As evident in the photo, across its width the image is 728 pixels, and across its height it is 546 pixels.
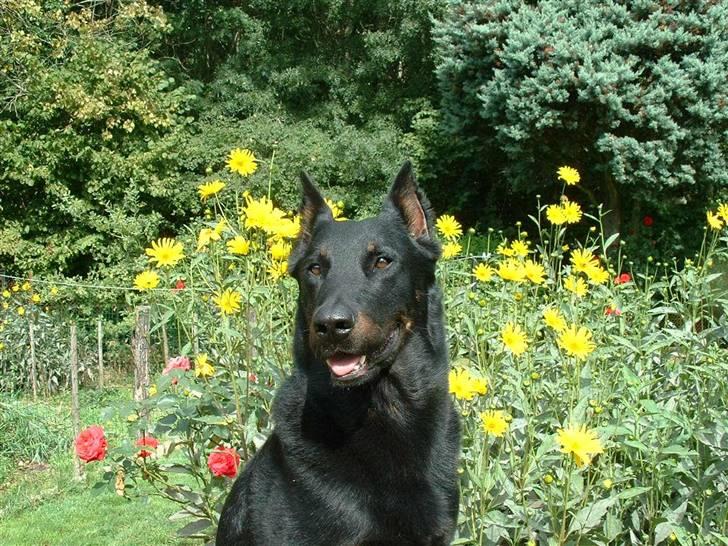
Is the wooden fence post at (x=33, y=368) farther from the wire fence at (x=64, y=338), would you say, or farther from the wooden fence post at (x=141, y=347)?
the wooden fence post at (x=141, y=347)

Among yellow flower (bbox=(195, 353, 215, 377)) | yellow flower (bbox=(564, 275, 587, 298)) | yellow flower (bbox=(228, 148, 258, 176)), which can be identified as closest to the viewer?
yellow flower (bbox=(195, 353, 215, 377))

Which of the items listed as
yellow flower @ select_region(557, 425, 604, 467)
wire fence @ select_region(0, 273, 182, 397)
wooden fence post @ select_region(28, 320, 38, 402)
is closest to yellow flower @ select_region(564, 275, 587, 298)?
yellow flower @ select_region(557, 425, 604, 467)

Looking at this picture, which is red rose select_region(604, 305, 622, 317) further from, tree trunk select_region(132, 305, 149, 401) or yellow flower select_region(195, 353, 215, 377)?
tree trunk select_region(132, 305, 149, 401)

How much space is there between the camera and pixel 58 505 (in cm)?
624

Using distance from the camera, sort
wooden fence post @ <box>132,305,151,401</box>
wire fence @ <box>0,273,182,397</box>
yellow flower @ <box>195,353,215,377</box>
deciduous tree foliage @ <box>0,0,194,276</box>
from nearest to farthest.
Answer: yellow flower @ <box>195,353,215,377</box> < wooden fence post @ <box>132,305,151,401</box> < wire fence @ <box>0,273,182,397</box> < deciduous tree foliage @ <box>0,0,194,276</box>

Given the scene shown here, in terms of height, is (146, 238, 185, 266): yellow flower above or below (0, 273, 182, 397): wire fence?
above

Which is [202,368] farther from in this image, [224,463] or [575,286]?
[575,286]

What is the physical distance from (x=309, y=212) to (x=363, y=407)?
31.3 inches

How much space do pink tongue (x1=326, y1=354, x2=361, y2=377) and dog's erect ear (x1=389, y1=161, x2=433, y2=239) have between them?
24.4 inches

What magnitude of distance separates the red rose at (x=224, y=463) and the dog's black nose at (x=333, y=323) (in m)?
1.13

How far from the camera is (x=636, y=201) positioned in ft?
44.4

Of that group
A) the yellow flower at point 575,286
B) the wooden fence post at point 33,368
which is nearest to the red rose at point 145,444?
the yellow flower at point 575,286

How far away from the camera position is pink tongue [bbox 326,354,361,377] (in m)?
2.62

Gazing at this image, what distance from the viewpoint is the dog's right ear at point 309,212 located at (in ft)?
10.2
